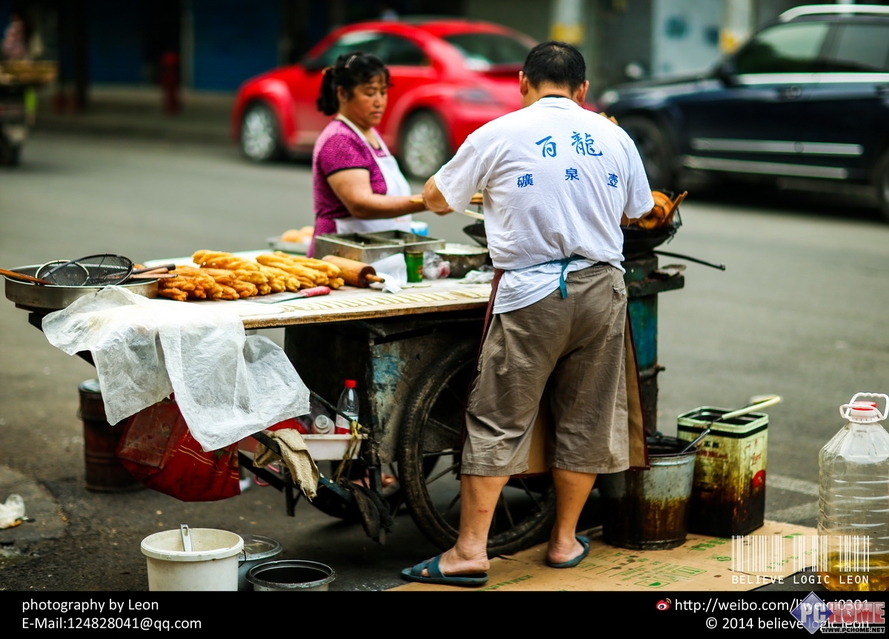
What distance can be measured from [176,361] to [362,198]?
53.0 inches

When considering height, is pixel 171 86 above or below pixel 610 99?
above

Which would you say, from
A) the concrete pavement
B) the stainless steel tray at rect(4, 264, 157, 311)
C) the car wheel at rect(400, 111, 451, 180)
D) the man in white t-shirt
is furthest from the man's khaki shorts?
the concrete pavement

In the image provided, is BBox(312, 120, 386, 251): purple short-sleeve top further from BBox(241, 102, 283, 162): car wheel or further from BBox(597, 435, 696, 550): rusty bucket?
BBox(241, 102, 283, 162): car wheel

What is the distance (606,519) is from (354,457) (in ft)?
3.41

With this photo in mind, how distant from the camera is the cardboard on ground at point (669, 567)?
13.4 feet

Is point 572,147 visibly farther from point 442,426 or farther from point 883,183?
point 883,183

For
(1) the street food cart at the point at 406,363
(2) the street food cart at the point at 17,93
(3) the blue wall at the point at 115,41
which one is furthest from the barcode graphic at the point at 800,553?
(3) the blue wall at the point at 115,41

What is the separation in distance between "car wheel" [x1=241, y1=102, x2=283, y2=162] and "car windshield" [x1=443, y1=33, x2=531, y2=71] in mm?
2774

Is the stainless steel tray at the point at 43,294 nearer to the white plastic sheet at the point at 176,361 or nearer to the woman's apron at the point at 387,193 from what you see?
the white plastic sheet at the point at 176,361

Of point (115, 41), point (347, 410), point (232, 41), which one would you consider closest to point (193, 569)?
point (347, 410)

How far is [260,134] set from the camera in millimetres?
15680

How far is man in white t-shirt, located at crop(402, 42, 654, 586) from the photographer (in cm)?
393
